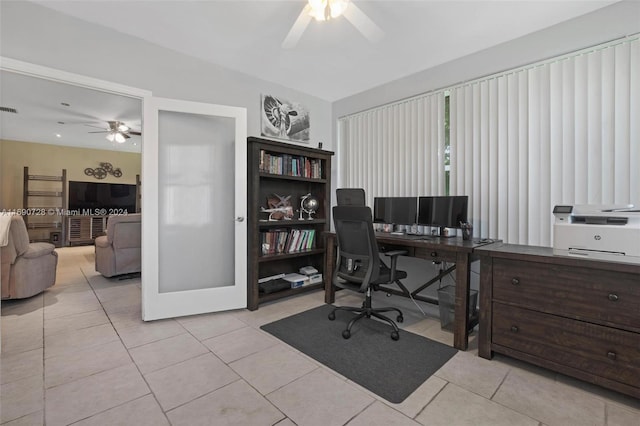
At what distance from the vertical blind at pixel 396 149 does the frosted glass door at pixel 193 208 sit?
163 cm

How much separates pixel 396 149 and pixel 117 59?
298 centimetres

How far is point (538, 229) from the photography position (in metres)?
2.54

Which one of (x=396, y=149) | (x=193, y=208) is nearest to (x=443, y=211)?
(x=396, y=149)

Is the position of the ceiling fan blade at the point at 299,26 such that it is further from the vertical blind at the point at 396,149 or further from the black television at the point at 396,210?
the black television at the point at 396,210

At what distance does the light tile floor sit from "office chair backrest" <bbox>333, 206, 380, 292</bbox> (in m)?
0.71

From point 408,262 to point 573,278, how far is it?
175 cm

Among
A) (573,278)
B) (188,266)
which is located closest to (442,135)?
(573,278)

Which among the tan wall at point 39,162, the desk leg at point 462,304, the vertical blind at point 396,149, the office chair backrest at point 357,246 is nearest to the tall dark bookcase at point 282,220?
the vertical blind at point 396,149

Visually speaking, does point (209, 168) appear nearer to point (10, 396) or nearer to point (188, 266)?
point (188, 266)

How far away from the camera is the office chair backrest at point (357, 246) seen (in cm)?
244

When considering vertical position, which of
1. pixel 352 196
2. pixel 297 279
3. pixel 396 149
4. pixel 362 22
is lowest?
pixel 297 279

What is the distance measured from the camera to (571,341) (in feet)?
5.83

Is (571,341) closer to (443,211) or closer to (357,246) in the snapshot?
(443,211)

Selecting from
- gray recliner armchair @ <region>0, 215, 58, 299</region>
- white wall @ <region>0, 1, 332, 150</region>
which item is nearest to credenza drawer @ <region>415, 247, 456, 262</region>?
white wall @ <region>0, 1, 332, 150</region>
